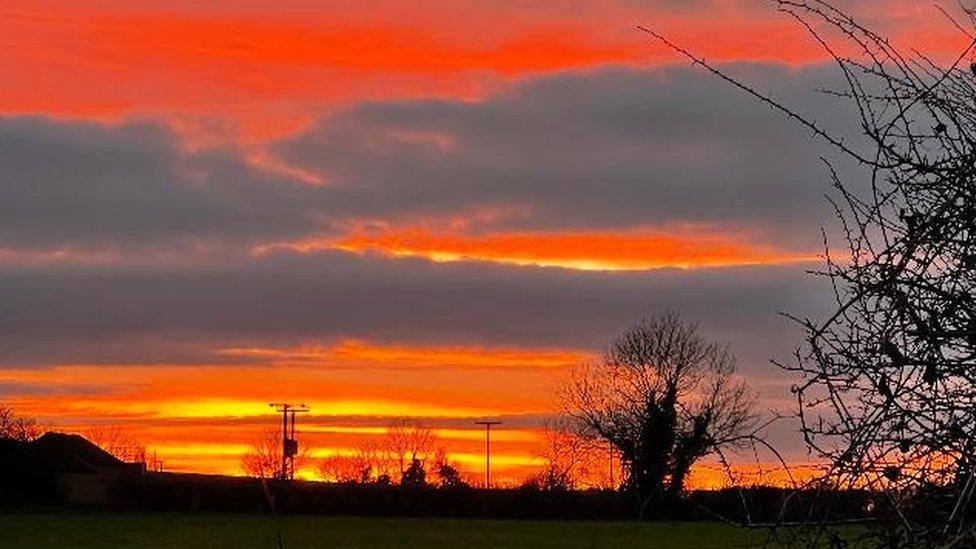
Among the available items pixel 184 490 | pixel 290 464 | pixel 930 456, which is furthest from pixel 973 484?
pixel 290 464

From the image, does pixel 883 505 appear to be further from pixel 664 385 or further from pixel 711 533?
pixel 664 385

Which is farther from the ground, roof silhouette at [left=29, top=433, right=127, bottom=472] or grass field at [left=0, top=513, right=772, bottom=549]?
roof silhouette at [left=29, top=433, right=127, bottom=472]

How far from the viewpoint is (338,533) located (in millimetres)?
56125

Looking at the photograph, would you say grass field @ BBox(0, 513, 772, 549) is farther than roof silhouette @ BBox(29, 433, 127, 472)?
No

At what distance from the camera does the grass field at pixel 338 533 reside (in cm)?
5097

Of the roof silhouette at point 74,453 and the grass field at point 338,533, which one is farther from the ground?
the roof silhouette at point 74,453

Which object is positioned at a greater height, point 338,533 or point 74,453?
point 74,453

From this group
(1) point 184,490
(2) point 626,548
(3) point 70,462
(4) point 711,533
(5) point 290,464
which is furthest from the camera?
(3) point 70,462

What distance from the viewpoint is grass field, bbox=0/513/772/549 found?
5097cm

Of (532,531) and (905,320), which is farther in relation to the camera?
(532,531)

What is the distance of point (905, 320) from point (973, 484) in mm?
354

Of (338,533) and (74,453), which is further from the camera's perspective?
(74,453)

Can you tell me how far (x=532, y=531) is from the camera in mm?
59750

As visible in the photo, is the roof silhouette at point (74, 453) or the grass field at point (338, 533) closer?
the grass field at point (338, 533)
